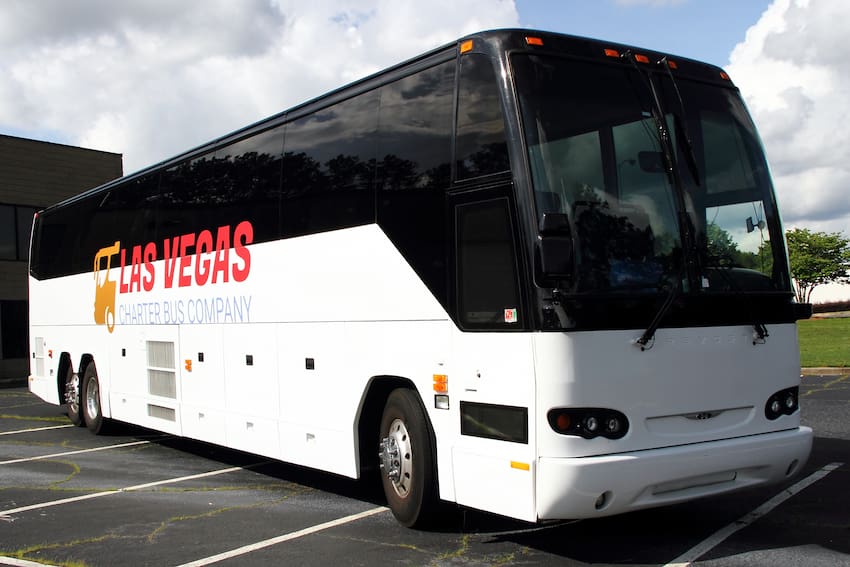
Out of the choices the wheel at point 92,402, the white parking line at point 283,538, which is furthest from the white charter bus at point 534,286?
the wheel at point 92,402

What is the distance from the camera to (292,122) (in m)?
9.03

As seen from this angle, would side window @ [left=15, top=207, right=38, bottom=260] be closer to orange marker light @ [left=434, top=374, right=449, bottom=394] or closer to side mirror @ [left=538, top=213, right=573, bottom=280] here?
orange marker light @ [left=434, top=374, right=449, bottom=394]

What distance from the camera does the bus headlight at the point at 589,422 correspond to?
5.74 m

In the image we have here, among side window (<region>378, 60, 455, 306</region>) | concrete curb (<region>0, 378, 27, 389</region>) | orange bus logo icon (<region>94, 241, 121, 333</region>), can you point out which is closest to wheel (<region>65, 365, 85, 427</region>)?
orange bus logo icon (<region>94, 241, 121, 333</region>)

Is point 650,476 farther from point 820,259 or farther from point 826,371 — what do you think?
point 820,259

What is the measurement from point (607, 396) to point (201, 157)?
6.61 m

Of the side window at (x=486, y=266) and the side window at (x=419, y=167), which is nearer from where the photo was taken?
the side window at (x=486, y=266)

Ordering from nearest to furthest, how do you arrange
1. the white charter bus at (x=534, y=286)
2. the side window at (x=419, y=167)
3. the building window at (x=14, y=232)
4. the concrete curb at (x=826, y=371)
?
the white charter bus at (x=534, y=286) < the side window at (x=419, y=167) < the concrete curb at (x=826, y=371) < the building window at (x=14, y=232)

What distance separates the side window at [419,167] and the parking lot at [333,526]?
1.87 m

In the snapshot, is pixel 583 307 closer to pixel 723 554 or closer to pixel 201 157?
pixel 723 554

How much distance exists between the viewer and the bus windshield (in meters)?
5.97

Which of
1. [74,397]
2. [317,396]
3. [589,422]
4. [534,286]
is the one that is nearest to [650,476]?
[589,422]

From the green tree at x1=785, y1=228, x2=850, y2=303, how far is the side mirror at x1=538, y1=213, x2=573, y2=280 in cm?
Result: 11118

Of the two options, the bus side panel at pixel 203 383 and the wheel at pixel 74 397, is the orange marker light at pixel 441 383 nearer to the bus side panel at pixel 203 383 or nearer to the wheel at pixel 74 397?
the bus side panel at pixel 203 383
